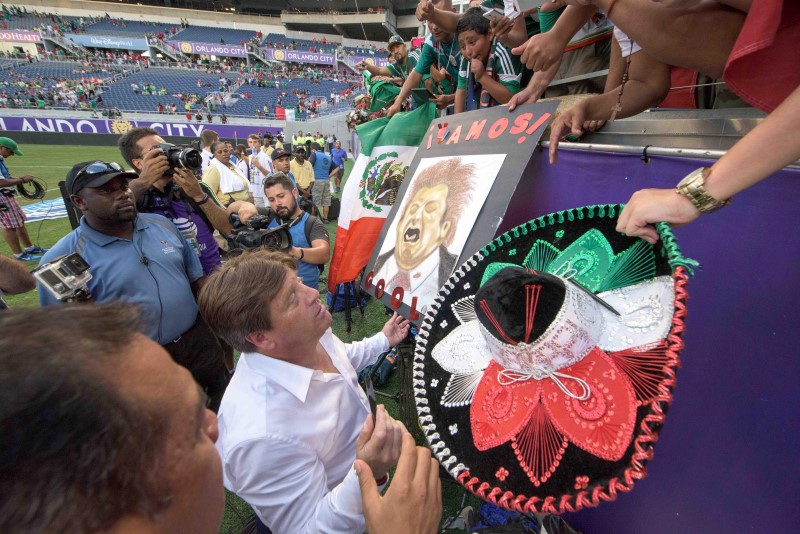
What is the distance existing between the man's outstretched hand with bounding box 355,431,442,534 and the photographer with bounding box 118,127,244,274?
2096 millimetres

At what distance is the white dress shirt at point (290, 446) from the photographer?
0.98m

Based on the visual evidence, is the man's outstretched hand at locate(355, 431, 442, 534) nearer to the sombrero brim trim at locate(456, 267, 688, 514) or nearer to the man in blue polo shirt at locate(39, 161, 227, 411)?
the sombrero brim trim at locate(456, 267, 688, 514)

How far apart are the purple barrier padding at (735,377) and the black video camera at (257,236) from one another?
6.68 feet

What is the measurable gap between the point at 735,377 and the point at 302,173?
7583 millimetres

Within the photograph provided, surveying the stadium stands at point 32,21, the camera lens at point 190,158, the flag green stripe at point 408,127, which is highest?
the stadium stands at point 32,21

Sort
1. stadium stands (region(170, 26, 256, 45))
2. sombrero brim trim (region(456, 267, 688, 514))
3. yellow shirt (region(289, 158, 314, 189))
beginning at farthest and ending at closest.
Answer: stadium stands (region(170, 26, 256, 45))
yellow shirt (region(289, 158, 314, 189))
sombrero brim trim (region(456, 267, 688, 514))

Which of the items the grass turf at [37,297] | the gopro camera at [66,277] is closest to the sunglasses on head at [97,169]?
the gopro camera at [66,277]

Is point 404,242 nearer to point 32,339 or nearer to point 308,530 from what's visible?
point 308,530

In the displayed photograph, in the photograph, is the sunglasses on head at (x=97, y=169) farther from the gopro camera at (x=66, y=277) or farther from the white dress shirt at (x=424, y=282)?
the white dress shirt at (x=424, y=282)

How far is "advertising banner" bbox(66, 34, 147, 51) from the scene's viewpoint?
110 ft

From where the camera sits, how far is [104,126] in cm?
2092

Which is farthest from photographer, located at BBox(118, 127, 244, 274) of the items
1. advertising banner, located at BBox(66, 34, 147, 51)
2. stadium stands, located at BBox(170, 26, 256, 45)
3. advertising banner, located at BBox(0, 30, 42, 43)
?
advertising banner, located at BBox(0, 30, 42, 43)

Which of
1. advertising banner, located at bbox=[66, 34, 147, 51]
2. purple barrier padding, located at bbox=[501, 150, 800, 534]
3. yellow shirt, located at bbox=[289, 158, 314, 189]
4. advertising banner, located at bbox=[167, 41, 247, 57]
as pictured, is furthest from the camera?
advertising banner, located at bbox=[167, 41, 247, 57]

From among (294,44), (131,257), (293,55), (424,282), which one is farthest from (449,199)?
(294,44)
